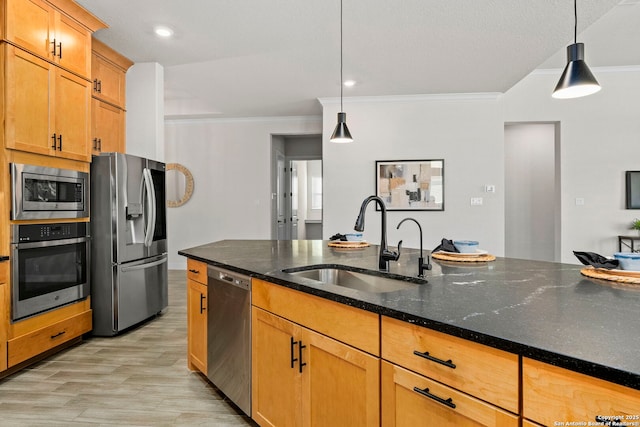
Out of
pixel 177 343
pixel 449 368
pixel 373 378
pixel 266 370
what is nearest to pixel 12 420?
pixel 177 343

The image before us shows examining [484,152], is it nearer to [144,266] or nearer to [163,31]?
[163,31]

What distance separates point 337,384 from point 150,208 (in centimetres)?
283

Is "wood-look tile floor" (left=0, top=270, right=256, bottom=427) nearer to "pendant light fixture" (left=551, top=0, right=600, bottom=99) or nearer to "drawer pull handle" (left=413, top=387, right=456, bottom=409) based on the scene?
"drawer pull handle" (left=413, top=387, right=456, bottom=409)

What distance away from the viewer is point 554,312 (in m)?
1.01

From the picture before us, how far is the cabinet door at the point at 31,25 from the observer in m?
2.33

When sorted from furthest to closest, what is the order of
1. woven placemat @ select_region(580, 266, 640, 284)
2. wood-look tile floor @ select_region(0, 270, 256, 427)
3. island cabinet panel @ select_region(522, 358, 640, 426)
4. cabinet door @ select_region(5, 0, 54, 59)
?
cabinet door @ select_region(5, 0, 54, 59) < wood-look tile floor @ select_region(0, 270, 256, 427) < woven placemat @ select_region(580, 266, 640, 284) < island cabinet panel @ select_region(522, 358, 640, 426)

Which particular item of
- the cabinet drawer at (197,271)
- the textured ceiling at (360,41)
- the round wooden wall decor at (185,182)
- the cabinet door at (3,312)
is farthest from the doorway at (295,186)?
the cabinet door at (3,312)

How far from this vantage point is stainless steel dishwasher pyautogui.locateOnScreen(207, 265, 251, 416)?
1.81 metres

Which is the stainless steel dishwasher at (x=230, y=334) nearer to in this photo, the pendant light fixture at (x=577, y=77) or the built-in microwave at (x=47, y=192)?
the built-in microwave at (x=47, y=192)

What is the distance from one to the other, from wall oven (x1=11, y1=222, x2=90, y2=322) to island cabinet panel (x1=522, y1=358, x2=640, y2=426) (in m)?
2.89

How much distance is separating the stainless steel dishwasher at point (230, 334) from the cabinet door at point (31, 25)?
1.98 m

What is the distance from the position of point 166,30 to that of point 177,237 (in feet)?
13.6

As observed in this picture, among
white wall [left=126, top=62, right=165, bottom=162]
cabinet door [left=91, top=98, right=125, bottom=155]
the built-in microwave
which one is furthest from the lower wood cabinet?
white wall [left=126, top=62, right=165, bottom=162]

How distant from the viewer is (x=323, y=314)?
1371mm
